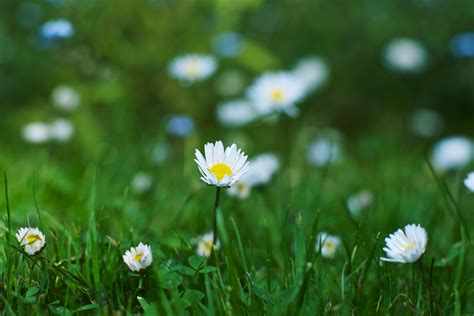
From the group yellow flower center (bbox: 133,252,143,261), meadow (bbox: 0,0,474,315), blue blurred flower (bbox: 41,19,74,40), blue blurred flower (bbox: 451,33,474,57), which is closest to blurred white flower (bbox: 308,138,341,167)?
meadow (bbox: 0,0,474,315)

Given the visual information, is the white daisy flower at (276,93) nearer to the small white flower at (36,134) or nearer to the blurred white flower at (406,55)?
the small white flower at (36,134)

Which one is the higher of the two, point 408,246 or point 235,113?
point 235,113

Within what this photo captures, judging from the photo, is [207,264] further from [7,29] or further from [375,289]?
[7,29]

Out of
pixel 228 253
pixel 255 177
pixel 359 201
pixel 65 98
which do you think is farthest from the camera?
pixel 65 98

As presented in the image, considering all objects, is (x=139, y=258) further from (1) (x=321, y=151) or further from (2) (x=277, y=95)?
(1) (x=321, y=151)

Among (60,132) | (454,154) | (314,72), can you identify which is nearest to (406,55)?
(314,72)

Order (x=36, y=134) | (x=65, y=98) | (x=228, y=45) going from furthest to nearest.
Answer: (x=228, y=45), (x=65, y=98), (x=36, y=134)

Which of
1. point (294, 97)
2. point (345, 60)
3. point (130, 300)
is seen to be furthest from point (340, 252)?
point (345, 60)

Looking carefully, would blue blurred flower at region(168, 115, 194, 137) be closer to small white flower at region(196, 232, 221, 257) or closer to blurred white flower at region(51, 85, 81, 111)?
blurred white flower at region(51, 85, 81, 111)
